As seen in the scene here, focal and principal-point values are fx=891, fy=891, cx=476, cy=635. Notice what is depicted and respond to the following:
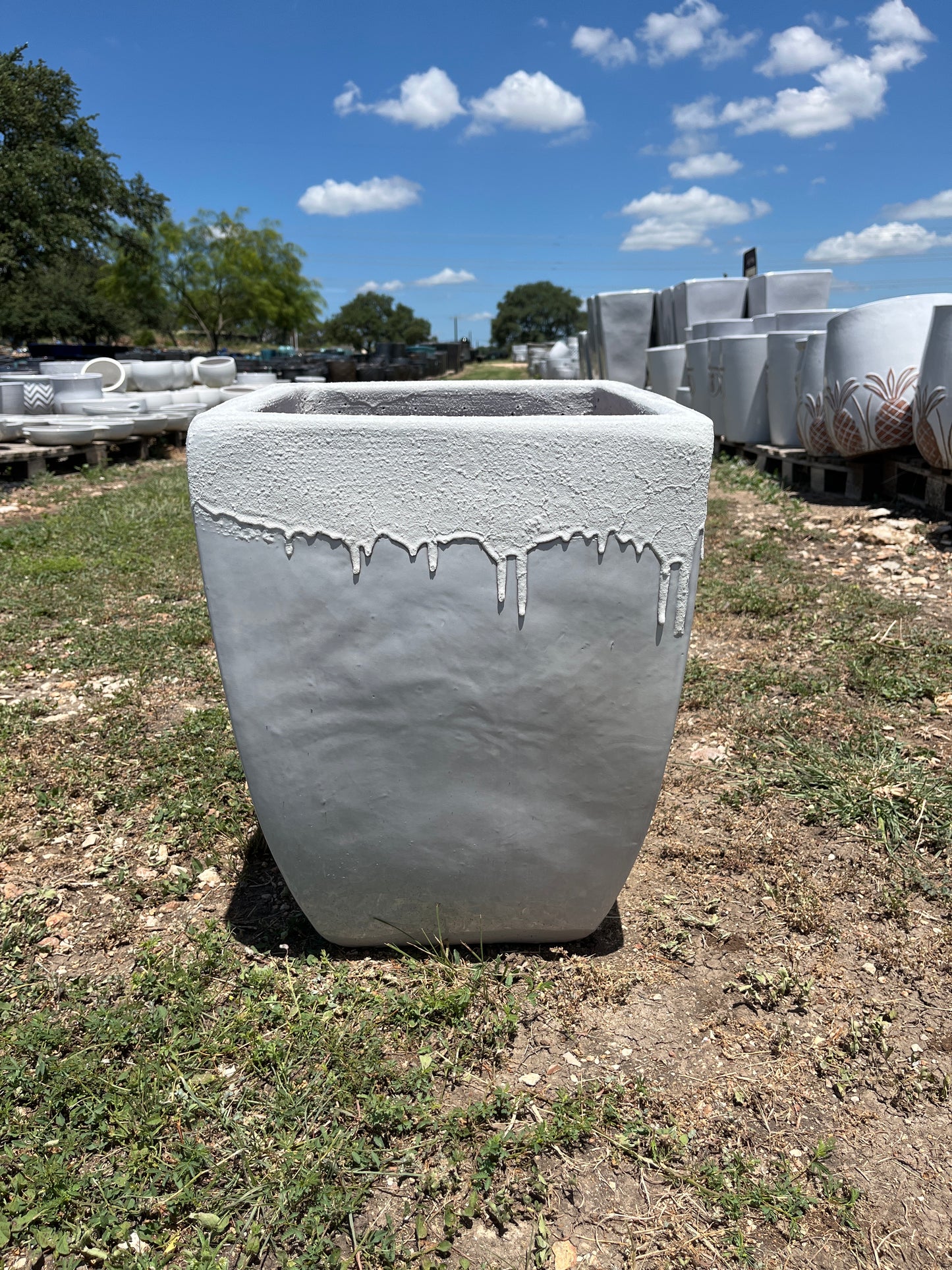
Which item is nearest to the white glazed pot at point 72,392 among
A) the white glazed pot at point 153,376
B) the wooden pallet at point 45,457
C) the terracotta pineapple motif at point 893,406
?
the wooden pallet at point 45,457

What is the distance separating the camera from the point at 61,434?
7379 mm

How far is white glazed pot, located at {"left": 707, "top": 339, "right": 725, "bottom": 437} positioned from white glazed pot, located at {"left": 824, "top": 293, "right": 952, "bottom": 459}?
1711 mm

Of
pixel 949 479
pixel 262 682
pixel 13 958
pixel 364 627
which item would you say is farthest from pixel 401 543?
pixel 949 479

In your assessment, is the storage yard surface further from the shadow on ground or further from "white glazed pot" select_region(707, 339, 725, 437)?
"white glazed pot" select_region(707, 339, 725, 437)

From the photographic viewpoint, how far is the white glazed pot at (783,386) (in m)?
5.88

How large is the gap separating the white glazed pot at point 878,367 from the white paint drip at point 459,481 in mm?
3938

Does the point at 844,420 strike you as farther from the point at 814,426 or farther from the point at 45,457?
the point at 45,457

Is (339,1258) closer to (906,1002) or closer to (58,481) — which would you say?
(906,1002)

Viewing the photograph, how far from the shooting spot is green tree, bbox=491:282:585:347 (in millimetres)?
59656

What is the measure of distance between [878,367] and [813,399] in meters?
0.63

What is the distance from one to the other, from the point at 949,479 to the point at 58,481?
6.34 meters

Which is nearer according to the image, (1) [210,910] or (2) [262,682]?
(2) [262,682]

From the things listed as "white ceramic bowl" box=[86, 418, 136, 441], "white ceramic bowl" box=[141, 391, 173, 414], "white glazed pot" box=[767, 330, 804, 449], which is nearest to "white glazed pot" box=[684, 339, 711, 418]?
"white glazed pot" box=[767, 330, 804, 449]

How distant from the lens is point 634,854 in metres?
1.77
